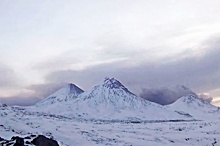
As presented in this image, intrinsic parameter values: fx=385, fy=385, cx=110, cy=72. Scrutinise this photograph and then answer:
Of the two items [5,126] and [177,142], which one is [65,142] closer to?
[5,126]

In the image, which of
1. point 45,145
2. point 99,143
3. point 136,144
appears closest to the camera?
point 45,145

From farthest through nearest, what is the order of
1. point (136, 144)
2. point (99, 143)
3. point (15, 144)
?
point (136, 144)
point (99, 143)
point (15, 144)

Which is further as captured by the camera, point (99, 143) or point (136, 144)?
point (136, 144)

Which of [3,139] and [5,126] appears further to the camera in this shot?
[5,126]

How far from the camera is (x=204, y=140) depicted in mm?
75938

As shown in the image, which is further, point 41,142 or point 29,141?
point 29,141

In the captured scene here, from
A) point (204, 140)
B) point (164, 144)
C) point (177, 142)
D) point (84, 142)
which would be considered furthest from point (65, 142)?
point (204, 140)

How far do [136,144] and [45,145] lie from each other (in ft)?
79.1

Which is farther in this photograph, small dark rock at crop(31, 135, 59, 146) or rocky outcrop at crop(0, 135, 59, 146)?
small dark rock at crop(31, 135, 59, 146)

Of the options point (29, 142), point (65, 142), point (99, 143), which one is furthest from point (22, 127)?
point (29, 142)

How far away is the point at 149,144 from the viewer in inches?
2456

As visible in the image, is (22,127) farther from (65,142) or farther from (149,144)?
(149,144)

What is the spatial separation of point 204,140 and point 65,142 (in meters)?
35.4

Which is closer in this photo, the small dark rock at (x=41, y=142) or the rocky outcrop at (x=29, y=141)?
the rocky outcrop at (x=29, y=141)
